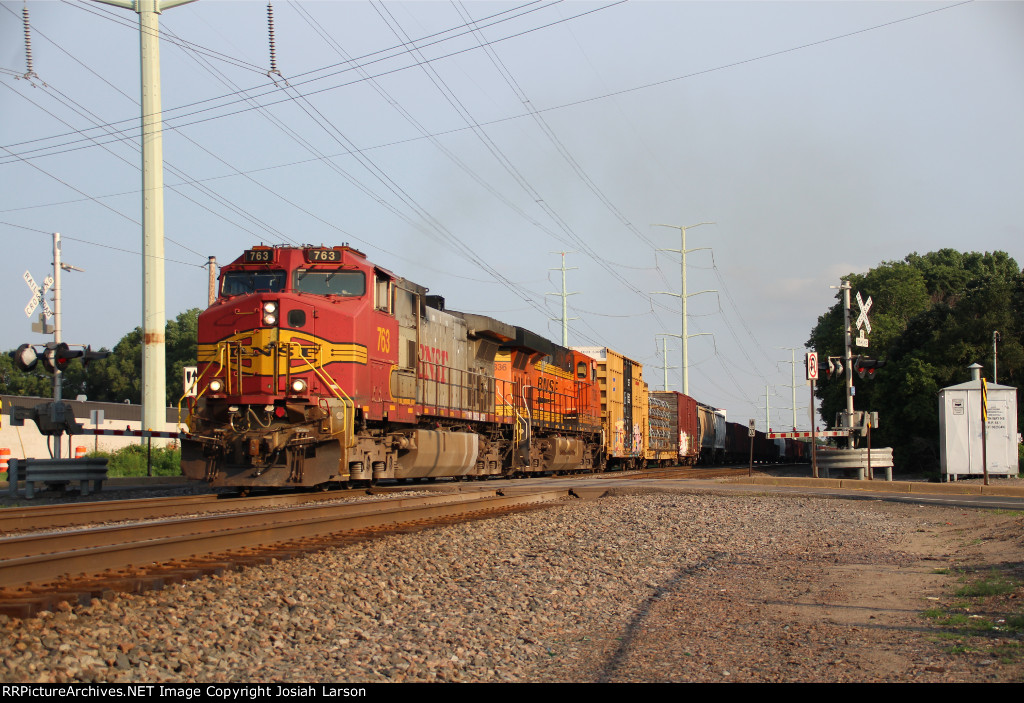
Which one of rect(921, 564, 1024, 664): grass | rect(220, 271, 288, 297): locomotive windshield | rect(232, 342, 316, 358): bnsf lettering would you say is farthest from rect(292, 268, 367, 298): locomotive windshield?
rect(921, 564, 1024, 664): grass

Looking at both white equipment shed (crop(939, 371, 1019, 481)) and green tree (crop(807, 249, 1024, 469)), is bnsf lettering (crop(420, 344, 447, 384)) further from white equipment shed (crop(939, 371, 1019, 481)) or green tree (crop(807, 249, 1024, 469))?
green tree (crop(807, 249, 1024, 469))

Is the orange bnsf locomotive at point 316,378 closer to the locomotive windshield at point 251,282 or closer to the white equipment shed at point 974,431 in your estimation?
the locomotive windshield at point 251,282

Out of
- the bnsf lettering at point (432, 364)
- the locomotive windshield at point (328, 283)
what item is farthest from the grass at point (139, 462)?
the locomotive windshield at point (328, 283)

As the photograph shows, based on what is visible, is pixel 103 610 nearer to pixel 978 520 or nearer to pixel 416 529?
pixel 416 529

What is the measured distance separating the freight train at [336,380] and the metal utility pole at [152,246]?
853cm

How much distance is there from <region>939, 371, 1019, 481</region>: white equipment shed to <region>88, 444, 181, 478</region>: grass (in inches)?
864

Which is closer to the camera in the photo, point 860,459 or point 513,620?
point 513,620

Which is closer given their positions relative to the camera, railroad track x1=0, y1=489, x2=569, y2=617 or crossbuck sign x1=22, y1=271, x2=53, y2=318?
railroad track x1=0, y1=489, x2=569, y2=617

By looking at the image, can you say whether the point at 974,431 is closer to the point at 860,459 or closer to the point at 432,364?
the point at 860,459

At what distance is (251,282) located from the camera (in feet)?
49.9

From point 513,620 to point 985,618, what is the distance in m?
3.57

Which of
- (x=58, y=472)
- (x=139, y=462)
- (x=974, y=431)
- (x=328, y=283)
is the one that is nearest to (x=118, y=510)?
(x=328, y=283)

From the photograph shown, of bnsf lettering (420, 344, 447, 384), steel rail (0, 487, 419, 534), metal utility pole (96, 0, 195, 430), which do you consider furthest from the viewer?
metal utility pole (96, 0, 195, 430)

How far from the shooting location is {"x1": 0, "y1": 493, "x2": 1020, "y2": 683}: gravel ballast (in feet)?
16.2
